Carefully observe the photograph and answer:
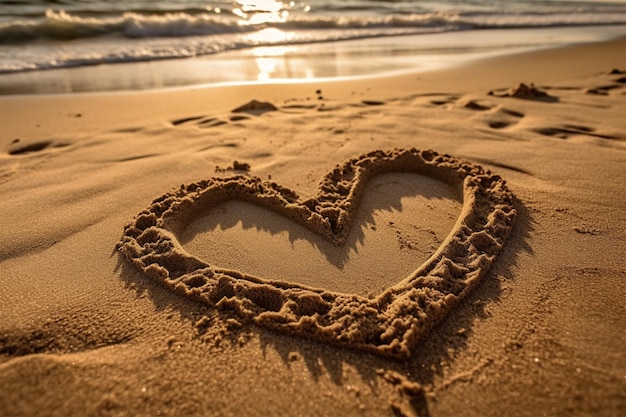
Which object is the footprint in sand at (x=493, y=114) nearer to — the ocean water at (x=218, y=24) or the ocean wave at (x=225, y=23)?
the ocean water at (x=218, y=24)

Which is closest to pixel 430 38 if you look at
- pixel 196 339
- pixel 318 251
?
pixel 318 251

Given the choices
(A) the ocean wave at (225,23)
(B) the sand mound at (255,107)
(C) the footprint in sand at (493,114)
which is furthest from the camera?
(A) the ocean wave at (225,23)

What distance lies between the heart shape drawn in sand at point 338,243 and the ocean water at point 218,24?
16.3ft

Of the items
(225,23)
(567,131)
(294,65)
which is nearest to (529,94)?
(567,131)

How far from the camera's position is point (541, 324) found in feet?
4.48

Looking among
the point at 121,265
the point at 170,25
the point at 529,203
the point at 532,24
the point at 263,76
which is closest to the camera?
the point at 121,265

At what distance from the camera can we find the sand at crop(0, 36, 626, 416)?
46.4 inches

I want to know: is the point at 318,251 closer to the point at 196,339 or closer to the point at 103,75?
the point at 196,339

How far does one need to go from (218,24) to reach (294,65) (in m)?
3.72

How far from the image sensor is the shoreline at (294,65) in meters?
4.88

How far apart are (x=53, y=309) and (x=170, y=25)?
26.7ft

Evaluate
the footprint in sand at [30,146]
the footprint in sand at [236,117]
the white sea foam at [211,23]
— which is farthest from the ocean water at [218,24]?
the footprint in sand at [236,117]

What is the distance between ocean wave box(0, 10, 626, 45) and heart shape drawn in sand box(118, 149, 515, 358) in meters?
6.94

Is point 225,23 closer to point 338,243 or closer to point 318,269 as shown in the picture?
point 338,243
